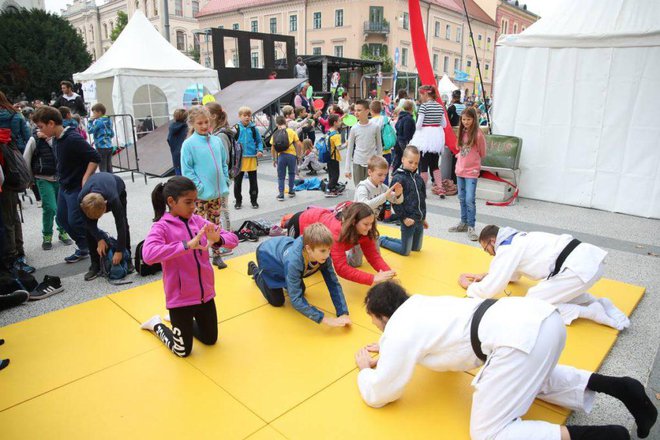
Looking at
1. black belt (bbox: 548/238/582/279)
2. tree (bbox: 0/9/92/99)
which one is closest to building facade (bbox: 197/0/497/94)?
tree (bbox: 0/9/92/99)

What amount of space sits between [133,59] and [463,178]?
39.3 feet

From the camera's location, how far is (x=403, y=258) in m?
5.28

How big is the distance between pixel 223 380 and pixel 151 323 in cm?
96

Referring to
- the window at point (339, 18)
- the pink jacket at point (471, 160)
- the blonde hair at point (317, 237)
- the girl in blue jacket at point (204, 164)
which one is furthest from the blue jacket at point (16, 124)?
the window at point (339, 18)

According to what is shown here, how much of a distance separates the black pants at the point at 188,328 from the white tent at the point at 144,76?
12.0 meters

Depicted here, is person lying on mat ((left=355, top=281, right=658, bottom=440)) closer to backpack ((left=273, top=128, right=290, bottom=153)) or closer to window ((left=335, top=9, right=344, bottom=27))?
backpack ((left=273, top=128, right=290, bottom=153))

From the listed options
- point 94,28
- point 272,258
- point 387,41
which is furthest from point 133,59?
point 94,28

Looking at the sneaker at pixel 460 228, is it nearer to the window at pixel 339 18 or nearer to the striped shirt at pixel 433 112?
the striped shirt at pixel 433 112

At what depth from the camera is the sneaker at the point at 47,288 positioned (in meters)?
4.27

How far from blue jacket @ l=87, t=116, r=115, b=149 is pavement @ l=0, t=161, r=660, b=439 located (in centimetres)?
101

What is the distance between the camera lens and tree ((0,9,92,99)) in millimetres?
23547

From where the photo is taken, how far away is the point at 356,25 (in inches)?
1629

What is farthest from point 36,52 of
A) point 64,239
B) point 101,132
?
point 64,239

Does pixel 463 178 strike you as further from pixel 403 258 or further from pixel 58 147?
pixel 58 147
